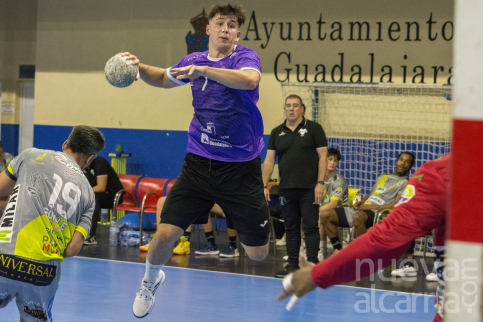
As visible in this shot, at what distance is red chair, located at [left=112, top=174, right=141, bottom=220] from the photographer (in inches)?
336

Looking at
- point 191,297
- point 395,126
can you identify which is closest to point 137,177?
point 395,126

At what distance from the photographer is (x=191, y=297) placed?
5402 mm

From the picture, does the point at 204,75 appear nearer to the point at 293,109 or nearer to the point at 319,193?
the point at 319,193

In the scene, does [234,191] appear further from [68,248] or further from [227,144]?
[68,248]

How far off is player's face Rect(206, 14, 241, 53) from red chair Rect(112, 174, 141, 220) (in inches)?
198

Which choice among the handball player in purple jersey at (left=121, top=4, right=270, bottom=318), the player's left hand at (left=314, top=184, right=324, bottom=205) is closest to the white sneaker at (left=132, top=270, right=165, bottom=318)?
the handball player in purple jersey at (left=121, top=4, right=270, bottom=318)

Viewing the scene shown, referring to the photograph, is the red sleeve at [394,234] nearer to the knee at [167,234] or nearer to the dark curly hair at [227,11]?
the knee at [167,234]

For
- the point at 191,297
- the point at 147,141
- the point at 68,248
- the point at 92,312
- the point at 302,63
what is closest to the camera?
the point at 68,248

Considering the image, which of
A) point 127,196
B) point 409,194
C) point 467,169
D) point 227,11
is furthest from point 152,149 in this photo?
point 467,169

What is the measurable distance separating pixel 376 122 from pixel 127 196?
14.5 ft

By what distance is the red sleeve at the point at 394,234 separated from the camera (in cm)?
168

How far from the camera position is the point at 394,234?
1.68 m

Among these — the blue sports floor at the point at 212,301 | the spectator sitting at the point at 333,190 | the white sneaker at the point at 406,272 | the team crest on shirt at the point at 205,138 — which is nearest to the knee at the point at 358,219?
the spectator sitting at the point at 333,190

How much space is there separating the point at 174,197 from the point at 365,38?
6.92m
